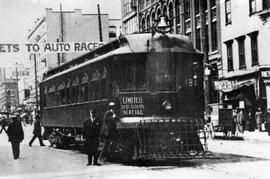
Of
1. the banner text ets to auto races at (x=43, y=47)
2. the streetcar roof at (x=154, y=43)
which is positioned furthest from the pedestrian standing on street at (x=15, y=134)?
the streetcar roof at (x=154, y=43)

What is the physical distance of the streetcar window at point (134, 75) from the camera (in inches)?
541

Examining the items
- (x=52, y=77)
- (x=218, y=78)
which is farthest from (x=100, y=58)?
(x=218, y=78)

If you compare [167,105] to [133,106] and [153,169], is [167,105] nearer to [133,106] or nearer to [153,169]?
[133,106]

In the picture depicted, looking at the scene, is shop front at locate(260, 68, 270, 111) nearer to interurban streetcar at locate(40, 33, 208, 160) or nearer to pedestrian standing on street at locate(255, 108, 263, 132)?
pedestrian standing on street at locate(255, 108, 263, 132)

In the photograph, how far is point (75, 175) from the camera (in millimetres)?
11719

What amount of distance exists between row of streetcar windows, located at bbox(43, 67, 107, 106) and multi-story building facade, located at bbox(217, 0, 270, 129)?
12.0 meters

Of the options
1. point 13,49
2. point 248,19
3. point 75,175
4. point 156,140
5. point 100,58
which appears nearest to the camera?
point 75,175

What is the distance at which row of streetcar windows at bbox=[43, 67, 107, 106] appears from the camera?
15242 millimetres

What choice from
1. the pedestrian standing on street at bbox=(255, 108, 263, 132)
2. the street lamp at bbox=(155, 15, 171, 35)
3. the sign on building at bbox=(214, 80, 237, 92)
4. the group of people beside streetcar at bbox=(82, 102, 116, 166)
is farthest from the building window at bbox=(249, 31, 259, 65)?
the group of people beside streetcar at bbox=(82, 102, 116, 166)

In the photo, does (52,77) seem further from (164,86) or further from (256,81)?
(256,81)

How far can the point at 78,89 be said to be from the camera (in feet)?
58.3

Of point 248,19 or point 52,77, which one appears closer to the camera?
point 52,77

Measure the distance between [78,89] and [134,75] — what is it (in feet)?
14.4

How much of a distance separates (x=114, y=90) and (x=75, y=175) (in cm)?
308
